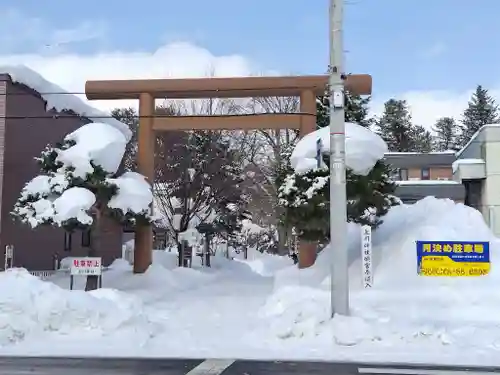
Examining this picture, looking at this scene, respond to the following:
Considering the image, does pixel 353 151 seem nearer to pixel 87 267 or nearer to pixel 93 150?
pixel 93 150

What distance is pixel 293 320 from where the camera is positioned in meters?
13.8

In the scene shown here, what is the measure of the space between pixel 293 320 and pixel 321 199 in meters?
4.71

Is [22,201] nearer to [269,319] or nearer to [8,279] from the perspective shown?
[8,279]

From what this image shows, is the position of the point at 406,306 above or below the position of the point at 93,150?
below

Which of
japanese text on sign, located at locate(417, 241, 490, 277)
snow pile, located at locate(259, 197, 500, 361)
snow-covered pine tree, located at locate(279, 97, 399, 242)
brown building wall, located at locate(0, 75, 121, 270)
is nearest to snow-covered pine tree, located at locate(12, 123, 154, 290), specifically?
brown building wall, located at locate(0, 75, 121, 270)

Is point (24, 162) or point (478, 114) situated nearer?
point (24, 162)

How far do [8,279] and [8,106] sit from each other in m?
8.84

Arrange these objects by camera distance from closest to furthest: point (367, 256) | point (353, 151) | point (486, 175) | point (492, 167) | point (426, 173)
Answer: point (367, 256) < point (353, 151) < point (492, 167) < point (486, 175) < point (426, 173)

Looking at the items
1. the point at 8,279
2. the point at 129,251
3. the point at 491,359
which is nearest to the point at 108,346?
the point at 8,279

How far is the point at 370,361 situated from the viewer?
10.9m

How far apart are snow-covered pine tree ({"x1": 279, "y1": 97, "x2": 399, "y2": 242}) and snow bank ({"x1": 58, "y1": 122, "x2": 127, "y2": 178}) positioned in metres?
5.71

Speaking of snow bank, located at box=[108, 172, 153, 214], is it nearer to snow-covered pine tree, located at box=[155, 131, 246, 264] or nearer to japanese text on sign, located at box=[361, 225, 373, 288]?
japanese text on sign, located at box=[361, 225, 373, 288]

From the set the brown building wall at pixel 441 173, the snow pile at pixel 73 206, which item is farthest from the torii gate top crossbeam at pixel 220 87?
the brown building wall at pixel 441 173

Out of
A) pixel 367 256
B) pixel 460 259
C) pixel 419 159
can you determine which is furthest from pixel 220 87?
pixel 419 159
